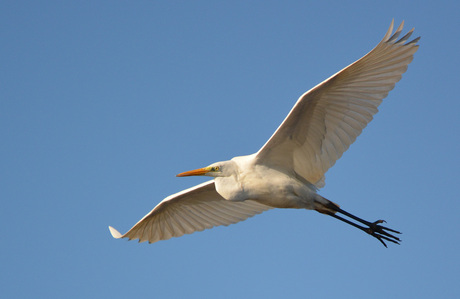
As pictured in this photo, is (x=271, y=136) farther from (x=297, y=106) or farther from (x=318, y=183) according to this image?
(x=318, y=183)

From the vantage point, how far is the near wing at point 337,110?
30.0 feet

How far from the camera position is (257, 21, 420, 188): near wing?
914 cm

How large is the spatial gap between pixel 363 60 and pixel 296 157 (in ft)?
6.08

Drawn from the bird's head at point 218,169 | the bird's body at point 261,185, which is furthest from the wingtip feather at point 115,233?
the bird's body at point 261,185

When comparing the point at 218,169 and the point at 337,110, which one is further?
the point at 218,169

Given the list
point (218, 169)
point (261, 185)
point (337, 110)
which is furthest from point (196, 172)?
point (337, 110)

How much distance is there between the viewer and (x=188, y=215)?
1203 centimetres

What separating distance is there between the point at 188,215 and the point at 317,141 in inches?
134

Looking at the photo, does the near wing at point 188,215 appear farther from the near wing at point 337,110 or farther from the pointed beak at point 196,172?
the near wing at point 337,110

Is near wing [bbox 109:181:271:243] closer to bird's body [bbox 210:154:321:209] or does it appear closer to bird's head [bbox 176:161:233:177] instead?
bird's head [bbox 176:161:233:177]

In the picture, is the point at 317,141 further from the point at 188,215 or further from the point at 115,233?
the point at 115,233

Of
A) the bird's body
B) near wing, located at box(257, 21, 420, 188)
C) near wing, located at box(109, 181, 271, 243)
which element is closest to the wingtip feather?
near wing, located at box(109, 181, 271, 243)

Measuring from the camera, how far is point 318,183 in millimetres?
10344

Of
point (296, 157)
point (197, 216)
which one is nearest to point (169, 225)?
point (197, 216)
